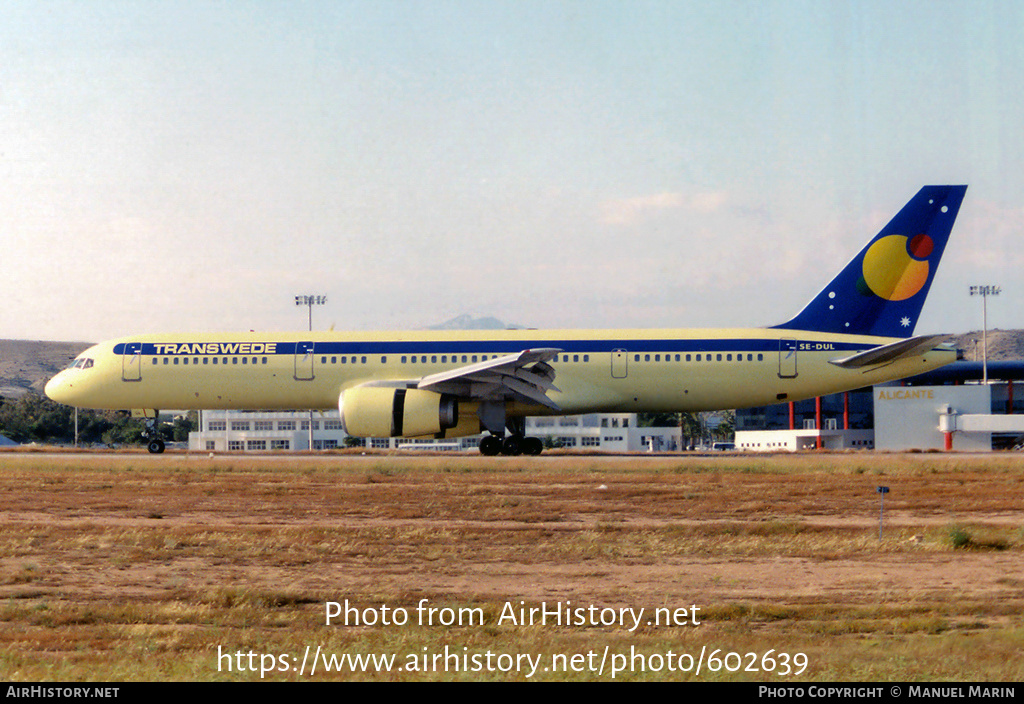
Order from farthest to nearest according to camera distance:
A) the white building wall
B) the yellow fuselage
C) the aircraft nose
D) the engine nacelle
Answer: the white building wall
the aircraft nose
the yellow fuselage
the engine nacelle

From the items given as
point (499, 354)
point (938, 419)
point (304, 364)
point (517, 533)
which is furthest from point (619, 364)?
point (938, 419)

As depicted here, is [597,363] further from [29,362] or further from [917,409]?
[29,362]

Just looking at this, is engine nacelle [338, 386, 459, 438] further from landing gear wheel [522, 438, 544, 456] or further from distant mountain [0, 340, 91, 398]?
distant mountain [0, 340, 91, 398]

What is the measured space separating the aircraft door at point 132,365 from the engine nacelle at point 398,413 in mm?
8664

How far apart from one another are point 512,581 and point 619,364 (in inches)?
801

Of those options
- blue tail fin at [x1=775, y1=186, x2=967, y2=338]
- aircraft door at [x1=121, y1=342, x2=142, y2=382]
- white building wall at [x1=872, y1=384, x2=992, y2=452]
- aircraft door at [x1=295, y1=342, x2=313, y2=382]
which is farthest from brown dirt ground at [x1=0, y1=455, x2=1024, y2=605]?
white building wall at [x1=872, y1=384, x2=992, y2=452]

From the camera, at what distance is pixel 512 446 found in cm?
3180

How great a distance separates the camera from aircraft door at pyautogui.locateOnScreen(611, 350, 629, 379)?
31.4m

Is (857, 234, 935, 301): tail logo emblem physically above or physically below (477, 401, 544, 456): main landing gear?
above

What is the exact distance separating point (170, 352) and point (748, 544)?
24712 mm

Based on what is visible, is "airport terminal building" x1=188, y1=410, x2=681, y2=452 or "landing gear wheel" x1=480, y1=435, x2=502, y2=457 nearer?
"landing gear wheel" x1=480, y1=435, x2=502, y2=457

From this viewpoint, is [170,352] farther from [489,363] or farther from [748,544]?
[748,544]

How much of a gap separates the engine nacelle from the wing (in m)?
0.60

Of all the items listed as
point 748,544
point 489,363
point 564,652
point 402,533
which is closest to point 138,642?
point 564,652
